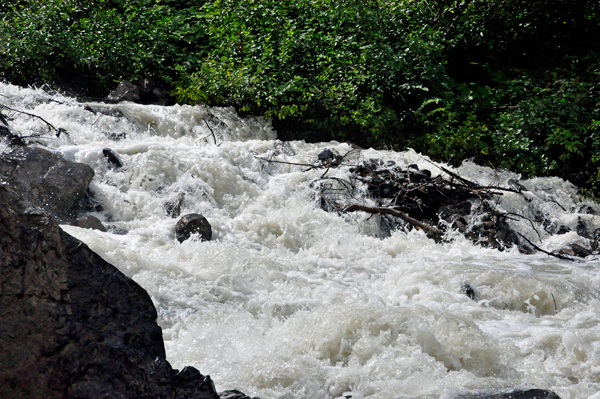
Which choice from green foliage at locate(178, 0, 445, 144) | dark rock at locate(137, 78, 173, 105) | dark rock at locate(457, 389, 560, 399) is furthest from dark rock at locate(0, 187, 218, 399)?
dark rock at locate(137, 78, 173, 105)

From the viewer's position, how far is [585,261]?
6.91 metres

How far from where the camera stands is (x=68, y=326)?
2283 millimetres

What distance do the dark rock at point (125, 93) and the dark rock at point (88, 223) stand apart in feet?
16.5

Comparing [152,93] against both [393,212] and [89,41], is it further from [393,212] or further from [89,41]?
[393,212]

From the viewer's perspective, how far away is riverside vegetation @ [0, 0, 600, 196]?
35.3ft

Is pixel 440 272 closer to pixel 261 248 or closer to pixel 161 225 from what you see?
pixel 261 248

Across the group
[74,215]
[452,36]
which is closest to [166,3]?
[452,36]

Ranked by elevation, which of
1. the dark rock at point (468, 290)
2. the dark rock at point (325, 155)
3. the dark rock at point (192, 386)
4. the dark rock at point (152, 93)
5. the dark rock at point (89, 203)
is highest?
the dark rock at point (192, 386)

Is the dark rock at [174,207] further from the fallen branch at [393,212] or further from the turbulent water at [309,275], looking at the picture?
the fallen branch at [393,212]

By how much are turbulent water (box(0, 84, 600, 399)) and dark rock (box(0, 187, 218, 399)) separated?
892mm

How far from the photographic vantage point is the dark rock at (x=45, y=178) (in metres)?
6.13

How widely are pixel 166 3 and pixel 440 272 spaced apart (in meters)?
11.3

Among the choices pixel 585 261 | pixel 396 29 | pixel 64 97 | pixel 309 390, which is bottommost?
pixel 64 97

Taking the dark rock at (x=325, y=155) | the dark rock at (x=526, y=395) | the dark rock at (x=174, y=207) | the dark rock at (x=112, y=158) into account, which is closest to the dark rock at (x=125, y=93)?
the dark rock at (x=112, y=158)
